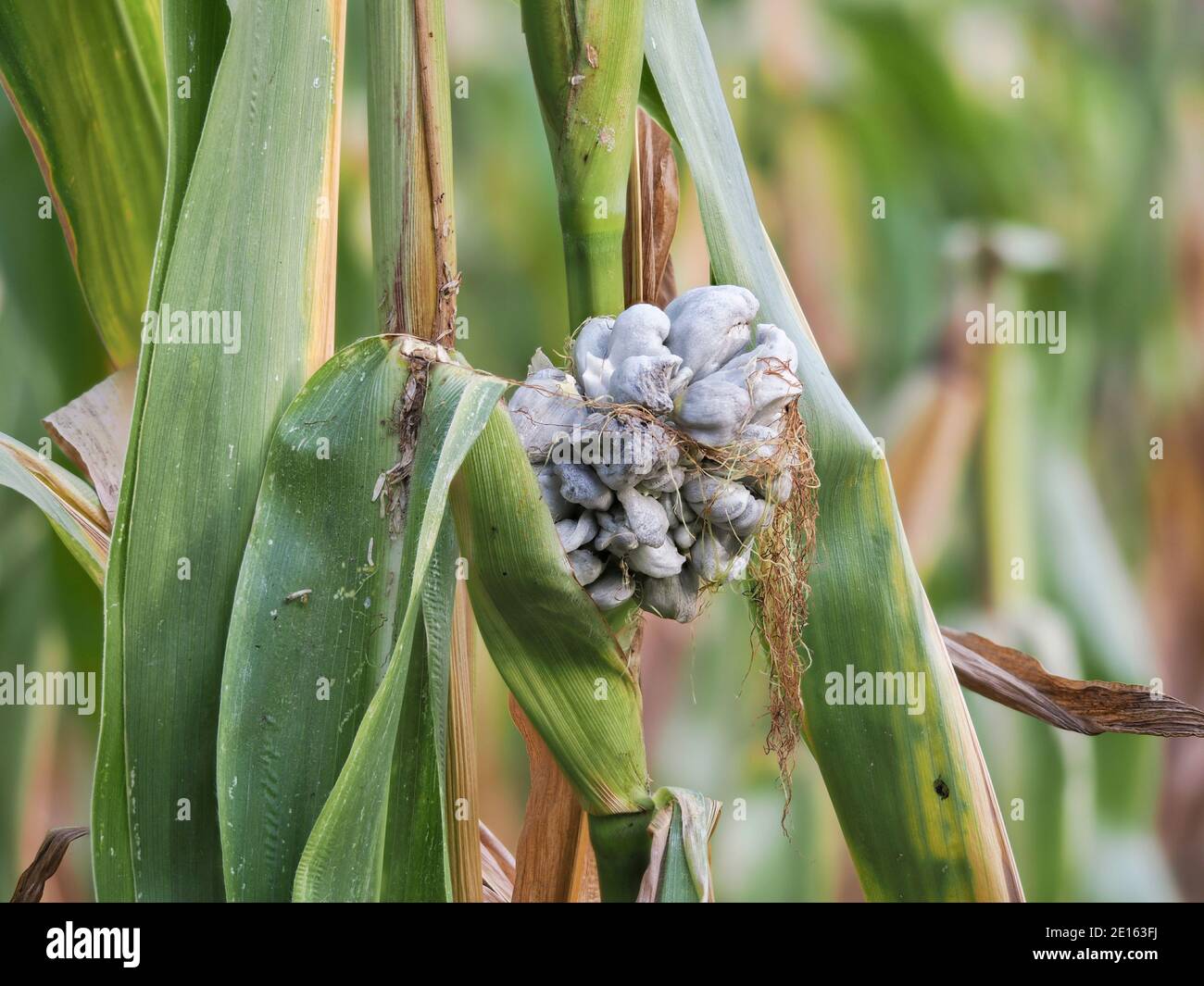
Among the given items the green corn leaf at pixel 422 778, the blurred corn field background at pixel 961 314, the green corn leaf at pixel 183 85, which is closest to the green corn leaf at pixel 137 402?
the green corn leaf at pixel 183 85

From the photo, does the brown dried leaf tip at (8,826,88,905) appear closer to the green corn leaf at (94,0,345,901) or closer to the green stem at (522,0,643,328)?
the green corn leaf at (94,0,345,901)

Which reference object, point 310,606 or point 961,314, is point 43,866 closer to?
point 310,606

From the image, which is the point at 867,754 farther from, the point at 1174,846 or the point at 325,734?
the point at 1174,846

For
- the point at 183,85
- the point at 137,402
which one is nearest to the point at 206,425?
the point at 137,402

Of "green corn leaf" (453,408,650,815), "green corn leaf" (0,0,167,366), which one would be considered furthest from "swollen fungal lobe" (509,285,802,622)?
"green corn leaf" (0,0,167,366)
